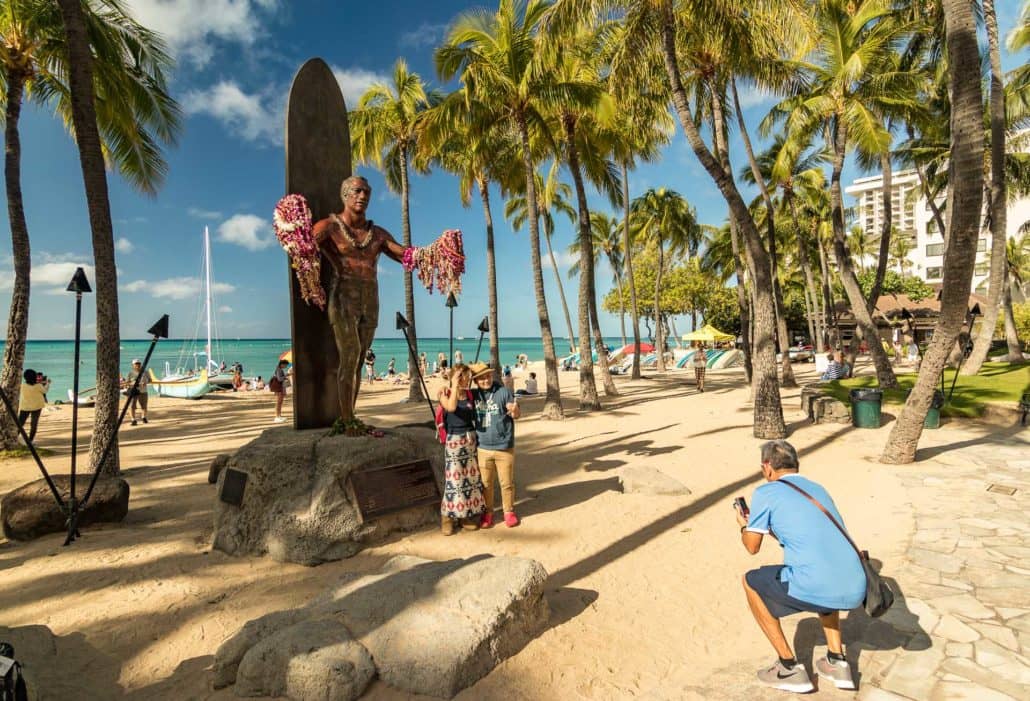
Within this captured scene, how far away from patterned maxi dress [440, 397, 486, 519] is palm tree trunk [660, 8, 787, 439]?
6.57 m

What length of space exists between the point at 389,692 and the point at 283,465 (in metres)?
2.86

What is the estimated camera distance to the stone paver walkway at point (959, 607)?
9.43 feet

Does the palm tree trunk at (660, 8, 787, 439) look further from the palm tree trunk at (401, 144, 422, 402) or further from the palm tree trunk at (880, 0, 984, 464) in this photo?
the palm tree trunk at (401, 144, 422, 402)

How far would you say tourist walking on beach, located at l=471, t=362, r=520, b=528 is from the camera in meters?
5.34

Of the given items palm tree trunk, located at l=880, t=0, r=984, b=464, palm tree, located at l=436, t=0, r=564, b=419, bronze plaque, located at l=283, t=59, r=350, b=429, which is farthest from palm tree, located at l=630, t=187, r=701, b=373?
bronze plaque, located at l=283, t=59, r=350, b=429

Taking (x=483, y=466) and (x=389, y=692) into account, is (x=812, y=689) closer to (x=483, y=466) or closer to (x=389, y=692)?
(x=389, y=692)

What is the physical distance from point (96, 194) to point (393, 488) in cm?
613

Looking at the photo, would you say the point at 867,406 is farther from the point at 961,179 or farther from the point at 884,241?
the point at 884,241

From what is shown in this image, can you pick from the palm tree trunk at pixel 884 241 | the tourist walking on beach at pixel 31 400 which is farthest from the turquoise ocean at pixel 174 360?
the palm tree trunk at pixel 884 241

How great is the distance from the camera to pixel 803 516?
271 cm

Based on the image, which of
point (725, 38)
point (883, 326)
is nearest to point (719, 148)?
point (725, 38)

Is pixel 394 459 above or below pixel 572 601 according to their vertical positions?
above

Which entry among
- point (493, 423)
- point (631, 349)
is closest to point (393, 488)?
point (493, 423)

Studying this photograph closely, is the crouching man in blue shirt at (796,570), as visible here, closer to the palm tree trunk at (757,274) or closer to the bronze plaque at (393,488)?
the bronze plaque at (393,488)
